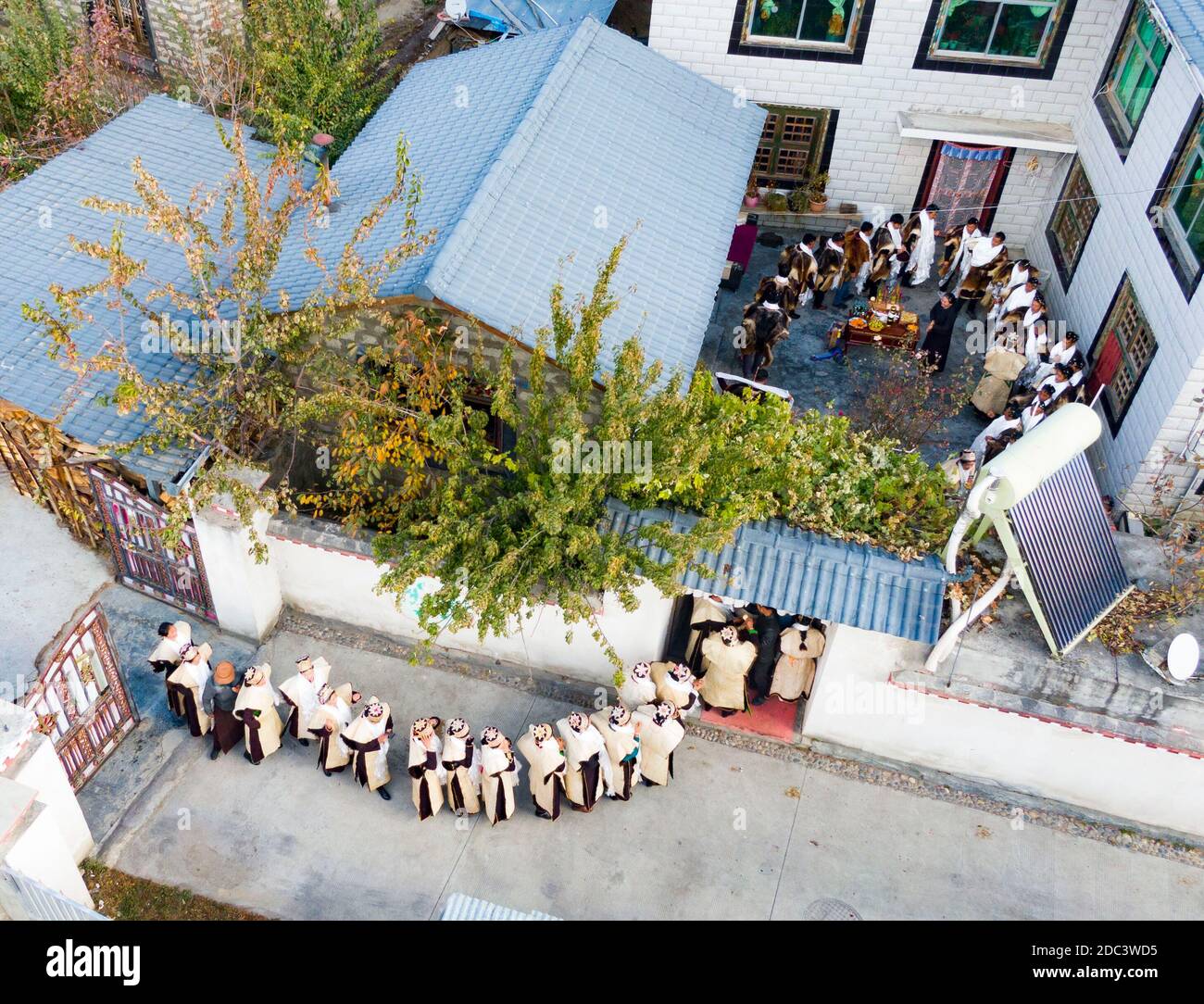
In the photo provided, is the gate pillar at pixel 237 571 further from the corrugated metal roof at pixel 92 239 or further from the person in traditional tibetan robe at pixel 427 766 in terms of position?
the person in traditional tibetan robe at pixel 427 766

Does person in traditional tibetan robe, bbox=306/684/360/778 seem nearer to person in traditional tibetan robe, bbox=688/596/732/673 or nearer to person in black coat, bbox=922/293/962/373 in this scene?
person in traditional tibetan robe, bbox=688/596/732/673

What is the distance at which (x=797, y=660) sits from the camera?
11.9 m

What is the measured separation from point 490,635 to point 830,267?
8758mm

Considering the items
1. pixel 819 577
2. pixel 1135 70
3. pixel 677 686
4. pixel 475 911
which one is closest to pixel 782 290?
pixel 1135 70

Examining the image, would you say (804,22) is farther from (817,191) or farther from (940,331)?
(940,331)

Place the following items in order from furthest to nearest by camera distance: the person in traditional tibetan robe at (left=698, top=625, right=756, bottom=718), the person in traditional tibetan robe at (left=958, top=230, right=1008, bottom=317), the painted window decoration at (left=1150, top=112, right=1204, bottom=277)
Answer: the person in traditional tibetan robe at (left=958, top=230, right=1008, bottom=317) → the painted window decoration at (left=1150, top=112, right=1204, bottom=277) → the person in traditional tibetan robe at (left=698, top=625, right=756, bottom=718)

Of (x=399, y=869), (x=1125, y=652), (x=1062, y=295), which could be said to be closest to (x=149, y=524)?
(x=399, y=869)

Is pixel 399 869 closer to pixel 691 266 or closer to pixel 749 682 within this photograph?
pixel 749 682

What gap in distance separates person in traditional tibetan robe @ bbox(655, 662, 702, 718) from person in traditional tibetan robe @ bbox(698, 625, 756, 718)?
0.22 metres

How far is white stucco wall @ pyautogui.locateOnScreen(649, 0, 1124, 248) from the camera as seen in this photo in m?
17.4

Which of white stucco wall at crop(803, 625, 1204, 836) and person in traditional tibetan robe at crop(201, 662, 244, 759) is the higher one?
white stucco wall at crop(803, 625, 1204, 836)

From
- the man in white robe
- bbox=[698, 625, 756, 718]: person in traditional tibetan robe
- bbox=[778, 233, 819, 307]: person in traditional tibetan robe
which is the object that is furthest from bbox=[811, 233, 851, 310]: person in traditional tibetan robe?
bbox=[698, 625, 756, 718]: person in traditional tibetan robe

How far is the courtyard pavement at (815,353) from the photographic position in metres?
16.2
